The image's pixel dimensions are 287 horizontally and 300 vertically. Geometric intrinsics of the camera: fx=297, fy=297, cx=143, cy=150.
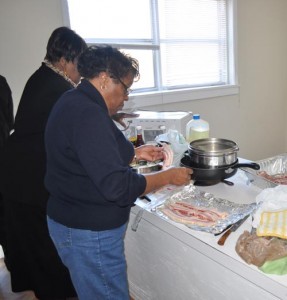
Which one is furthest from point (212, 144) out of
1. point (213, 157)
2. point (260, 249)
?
point (260, 249)

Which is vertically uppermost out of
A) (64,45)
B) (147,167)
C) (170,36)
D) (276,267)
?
(170,36)

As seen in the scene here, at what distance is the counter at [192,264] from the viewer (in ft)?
2.70

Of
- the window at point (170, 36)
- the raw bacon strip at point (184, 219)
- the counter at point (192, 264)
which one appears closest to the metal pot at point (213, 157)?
the counter at point (192, 264)

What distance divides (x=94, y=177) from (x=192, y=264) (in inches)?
19.3

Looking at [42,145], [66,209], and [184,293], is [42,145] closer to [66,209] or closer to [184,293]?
[66,209]

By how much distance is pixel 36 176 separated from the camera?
1.42 meters

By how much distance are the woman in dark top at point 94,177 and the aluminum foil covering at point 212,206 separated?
5.7 inches

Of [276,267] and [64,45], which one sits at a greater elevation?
[64,45]

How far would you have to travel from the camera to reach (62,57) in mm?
1363

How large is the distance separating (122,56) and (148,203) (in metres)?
0.61

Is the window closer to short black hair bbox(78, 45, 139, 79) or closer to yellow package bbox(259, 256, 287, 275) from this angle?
short black hair bbox(78, 45, 139, 79)

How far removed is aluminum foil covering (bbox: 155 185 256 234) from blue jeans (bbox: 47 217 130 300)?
8.9 inches

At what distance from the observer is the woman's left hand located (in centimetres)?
140

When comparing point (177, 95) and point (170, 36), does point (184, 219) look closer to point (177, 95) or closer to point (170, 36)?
point (177, 95)
